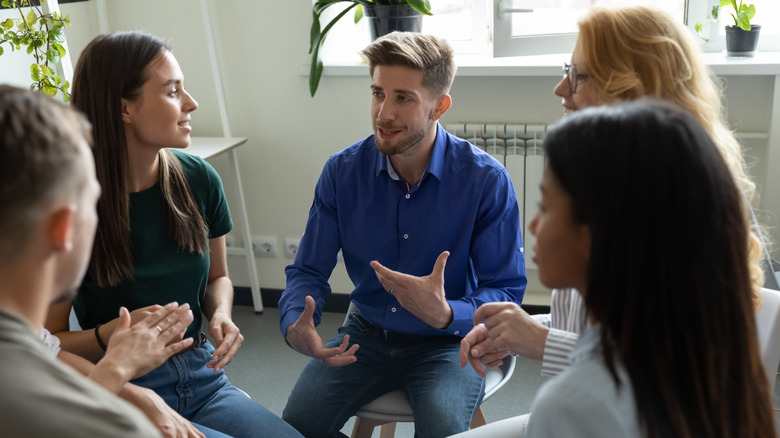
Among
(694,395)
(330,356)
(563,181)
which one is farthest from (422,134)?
(694,395)

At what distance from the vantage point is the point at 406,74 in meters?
1.97

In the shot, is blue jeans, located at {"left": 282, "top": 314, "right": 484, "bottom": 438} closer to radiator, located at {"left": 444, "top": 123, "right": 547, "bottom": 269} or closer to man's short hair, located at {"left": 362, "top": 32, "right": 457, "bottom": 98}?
man's short hair, located at {"left": 362, "top": 32, "right": 457, "bottom": 98}

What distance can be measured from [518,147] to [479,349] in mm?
1489

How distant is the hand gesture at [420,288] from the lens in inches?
65.0

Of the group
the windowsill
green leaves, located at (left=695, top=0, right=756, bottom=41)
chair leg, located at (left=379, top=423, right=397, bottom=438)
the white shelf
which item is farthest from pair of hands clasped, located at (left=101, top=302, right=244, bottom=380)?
green leaves, located at (left=695, top=0, right=756, bottom=41)

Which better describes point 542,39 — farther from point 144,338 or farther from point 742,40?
point 144,338

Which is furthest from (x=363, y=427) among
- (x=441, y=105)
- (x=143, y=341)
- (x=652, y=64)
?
(x=652, y=64)

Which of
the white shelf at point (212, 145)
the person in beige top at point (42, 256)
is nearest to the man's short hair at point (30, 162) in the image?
the person in beige top at point (42, 256)

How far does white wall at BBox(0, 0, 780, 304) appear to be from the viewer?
296cm

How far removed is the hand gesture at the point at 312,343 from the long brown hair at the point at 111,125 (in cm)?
35

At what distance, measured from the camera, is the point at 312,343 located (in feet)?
5.72

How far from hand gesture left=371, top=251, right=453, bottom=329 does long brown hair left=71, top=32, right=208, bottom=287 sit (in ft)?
1.63

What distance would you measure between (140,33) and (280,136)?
1447 mm

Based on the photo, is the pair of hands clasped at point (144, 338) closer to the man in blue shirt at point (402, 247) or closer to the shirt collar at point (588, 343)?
the man in blue shirt at point (402, 247)
